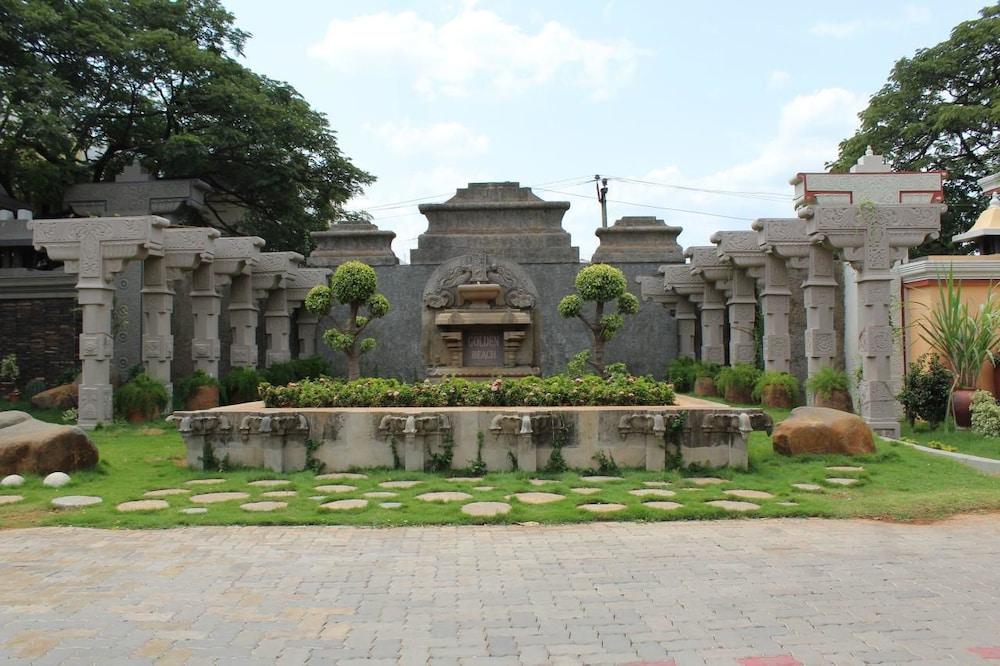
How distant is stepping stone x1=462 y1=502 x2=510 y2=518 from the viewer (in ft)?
21.2

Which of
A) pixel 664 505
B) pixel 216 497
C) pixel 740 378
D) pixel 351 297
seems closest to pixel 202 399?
pixel 351 297

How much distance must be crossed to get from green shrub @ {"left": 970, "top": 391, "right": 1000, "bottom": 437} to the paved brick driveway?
15.7 feet

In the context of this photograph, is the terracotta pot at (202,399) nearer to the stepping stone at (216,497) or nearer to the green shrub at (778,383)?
the stepping stone at (216,497)

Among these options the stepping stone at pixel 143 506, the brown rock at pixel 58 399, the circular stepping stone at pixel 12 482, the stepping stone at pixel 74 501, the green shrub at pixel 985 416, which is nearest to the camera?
the stepping stone at pixel 143 506

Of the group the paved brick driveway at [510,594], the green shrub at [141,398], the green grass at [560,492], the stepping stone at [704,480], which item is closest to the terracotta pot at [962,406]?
the green grass at [560,492]

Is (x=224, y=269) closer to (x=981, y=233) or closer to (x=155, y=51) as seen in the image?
(x=155, y=51)

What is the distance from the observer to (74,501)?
7.04 metres

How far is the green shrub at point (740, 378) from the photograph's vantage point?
48.3 feet

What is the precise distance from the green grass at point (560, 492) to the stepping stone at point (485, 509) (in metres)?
0.08

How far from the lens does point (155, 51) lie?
69.4 ft

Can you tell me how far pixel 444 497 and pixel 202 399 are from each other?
28.4ft

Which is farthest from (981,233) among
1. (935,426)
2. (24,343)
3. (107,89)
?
(107,89)

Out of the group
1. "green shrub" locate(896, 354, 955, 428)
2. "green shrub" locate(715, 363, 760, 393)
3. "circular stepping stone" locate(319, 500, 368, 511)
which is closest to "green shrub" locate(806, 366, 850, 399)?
"green shrub" locate(896, 354, 955, 428)

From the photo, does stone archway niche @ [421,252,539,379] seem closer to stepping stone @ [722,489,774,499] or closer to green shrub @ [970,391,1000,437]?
green shrub @ [970,391,1000,437]
